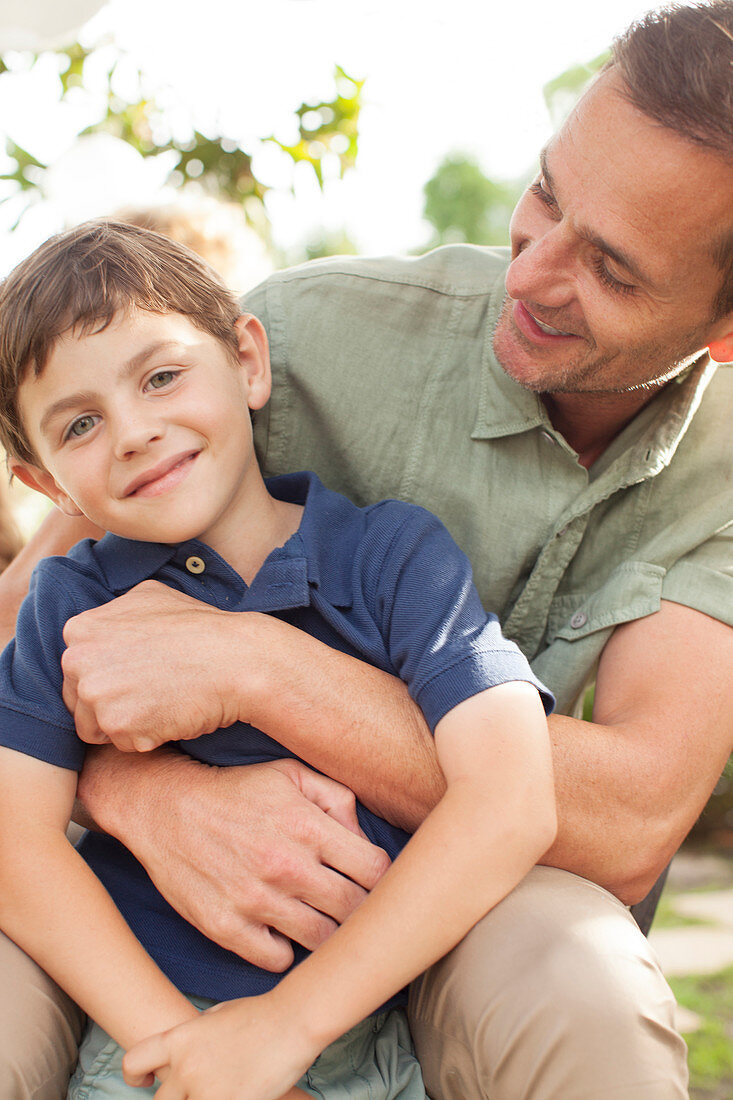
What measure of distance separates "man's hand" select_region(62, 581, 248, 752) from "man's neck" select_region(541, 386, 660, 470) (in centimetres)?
87

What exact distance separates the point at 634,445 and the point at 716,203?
0.48 meters

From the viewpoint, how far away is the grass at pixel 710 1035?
240cm

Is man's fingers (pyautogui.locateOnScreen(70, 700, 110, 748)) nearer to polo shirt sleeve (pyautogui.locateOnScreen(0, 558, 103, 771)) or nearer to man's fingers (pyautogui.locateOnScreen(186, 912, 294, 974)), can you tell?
polo shirt sleeve (pyautogui.locateOnScreen(0, 558, 103, 771))

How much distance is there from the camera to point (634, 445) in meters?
1.83

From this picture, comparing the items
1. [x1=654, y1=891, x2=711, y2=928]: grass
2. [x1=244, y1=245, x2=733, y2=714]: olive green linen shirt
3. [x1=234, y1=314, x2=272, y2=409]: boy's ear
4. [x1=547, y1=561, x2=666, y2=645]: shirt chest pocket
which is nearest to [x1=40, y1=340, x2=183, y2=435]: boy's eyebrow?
[x1=234, y1=314, x2=272, y2=409]: boy's ear

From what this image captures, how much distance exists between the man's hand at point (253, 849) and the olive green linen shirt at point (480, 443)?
598mm

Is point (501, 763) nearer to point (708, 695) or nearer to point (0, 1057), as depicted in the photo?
point (708, 695)

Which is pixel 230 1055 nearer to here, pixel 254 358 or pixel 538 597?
pixel 538 597

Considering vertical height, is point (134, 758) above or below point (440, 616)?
below

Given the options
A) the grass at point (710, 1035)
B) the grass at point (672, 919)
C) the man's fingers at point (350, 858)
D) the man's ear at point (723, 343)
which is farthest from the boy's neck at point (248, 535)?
the grass at point (672, 919)

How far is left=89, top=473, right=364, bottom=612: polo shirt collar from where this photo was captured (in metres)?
1.50

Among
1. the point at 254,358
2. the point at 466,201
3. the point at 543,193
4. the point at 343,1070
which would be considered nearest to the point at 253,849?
the point at 343,1070

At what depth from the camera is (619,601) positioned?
1.68 m

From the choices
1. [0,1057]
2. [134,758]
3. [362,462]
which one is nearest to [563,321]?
[362,462]
